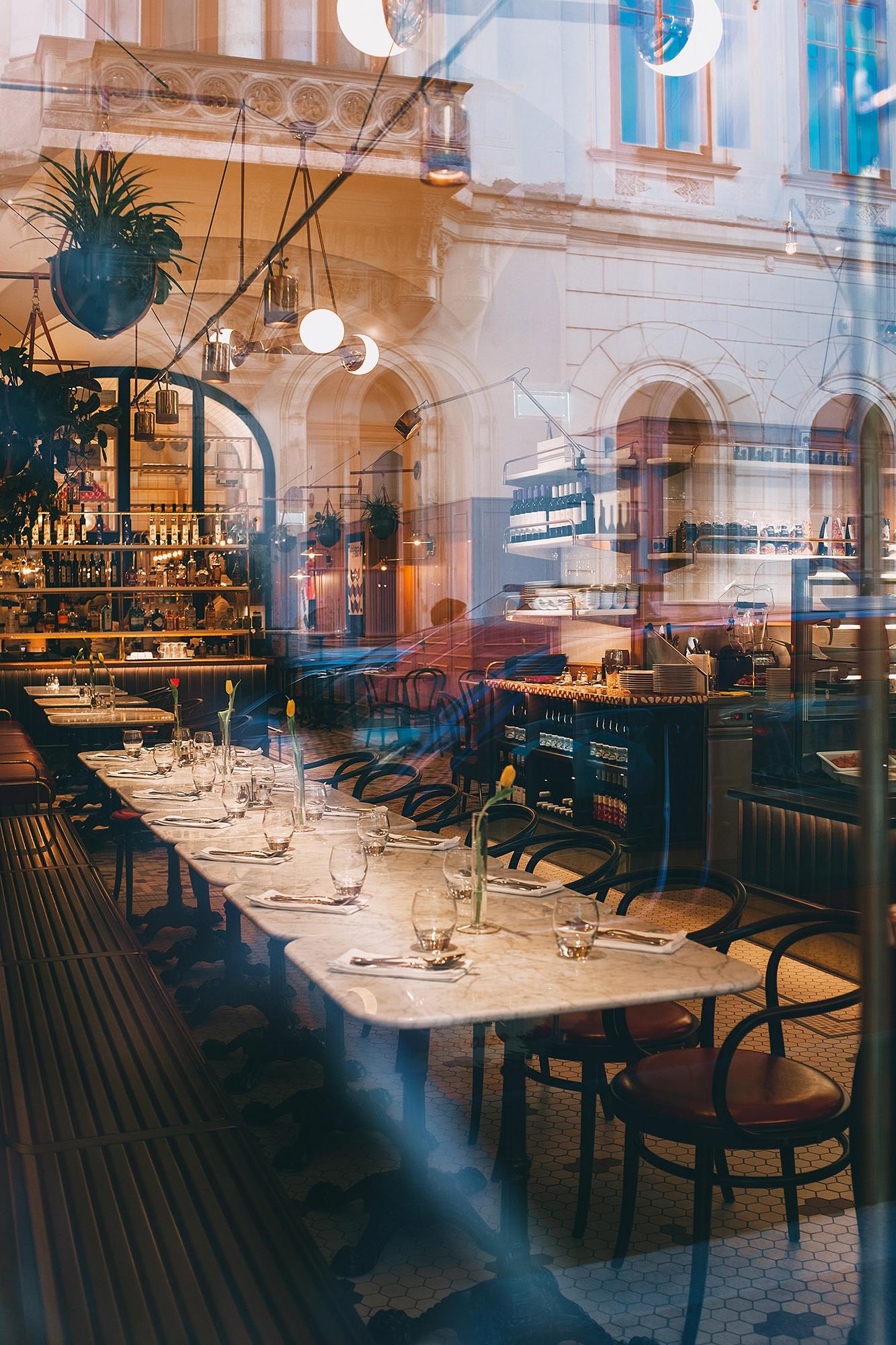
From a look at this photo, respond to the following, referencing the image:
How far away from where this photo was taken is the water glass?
3.32 m

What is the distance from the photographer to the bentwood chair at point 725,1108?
2305 mm

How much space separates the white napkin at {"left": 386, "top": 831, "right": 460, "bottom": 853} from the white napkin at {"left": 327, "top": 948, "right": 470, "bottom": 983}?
111 centimetres

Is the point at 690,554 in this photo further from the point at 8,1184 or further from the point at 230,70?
the point at 8,1184

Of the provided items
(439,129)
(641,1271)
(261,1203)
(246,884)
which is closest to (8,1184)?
(261,1203)

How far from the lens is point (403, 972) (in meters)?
2.27

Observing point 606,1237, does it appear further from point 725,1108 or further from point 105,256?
point 105,256

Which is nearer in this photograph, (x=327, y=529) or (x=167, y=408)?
(x=167, y=408)

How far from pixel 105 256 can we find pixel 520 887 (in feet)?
9.42

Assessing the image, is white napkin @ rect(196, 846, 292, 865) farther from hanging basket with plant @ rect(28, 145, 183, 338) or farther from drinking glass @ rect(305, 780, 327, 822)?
hanging basket with plant @ rect(28, 145, 183, 338)

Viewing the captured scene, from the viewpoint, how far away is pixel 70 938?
137 inches

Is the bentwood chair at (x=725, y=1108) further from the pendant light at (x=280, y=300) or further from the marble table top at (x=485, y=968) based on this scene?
the pendant light at (x=280, y=300)

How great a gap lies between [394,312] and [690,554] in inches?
215

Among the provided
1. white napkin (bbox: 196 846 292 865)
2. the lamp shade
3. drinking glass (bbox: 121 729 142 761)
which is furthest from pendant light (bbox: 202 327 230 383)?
white napkin (bbox: 196 846 292 865)

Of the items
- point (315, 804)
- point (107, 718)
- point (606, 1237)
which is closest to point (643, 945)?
point (606, 1237)
